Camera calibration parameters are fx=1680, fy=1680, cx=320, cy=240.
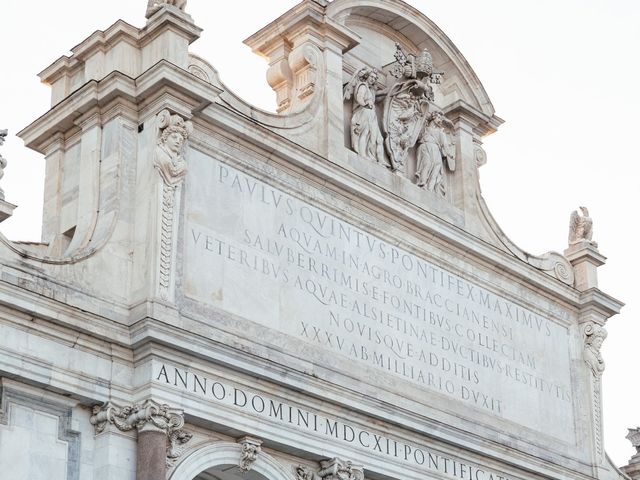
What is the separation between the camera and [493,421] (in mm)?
27734

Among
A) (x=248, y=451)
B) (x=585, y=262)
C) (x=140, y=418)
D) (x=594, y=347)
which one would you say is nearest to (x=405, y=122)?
(x=585, y=262)

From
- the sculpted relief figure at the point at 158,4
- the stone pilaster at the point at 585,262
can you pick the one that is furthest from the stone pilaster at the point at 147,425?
the stone pilaster at the point at 585,262

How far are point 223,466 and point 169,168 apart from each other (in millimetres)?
4230

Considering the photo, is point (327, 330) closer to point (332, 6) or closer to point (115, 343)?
point (115, 343)

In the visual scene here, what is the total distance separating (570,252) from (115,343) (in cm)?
1144

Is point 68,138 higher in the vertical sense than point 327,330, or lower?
higher

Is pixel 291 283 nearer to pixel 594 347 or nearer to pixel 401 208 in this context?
pixel 401 208

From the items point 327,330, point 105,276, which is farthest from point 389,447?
point 105,276

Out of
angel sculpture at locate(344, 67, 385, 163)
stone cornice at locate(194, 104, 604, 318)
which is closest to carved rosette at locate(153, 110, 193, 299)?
stone cornice at locate(194, 104, 604, 318)

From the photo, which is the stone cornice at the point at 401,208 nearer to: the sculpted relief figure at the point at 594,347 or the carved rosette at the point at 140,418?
the sculpted relief figure at the point at 594,347

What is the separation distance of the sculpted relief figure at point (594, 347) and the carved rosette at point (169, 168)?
982cm

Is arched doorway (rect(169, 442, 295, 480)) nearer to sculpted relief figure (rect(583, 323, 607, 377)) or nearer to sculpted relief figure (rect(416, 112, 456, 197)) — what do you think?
sculpted relief figure (rect(416, 112, 456, 197))

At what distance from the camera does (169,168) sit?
77.5 feet

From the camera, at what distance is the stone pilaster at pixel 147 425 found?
21859 mm
